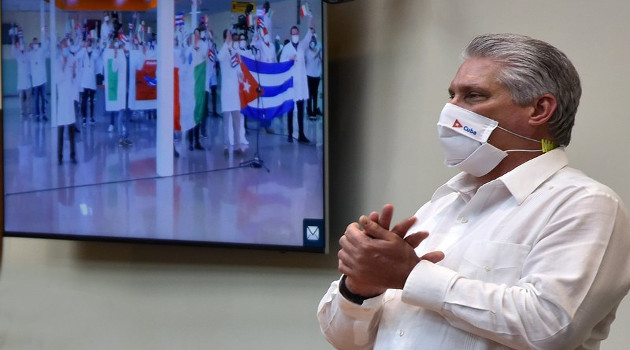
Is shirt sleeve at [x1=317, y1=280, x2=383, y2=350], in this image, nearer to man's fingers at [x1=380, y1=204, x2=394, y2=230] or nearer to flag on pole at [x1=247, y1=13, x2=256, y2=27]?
man's fingers at [x1=380, y1=204, x2=394, y2=230]

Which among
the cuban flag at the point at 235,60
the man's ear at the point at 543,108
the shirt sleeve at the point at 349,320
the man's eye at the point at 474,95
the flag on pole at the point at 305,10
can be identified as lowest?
the shirt sleeve at the point at 349,320

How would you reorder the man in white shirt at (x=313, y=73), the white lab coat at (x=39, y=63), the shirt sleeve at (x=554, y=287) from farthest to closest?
the white lab coat at (x=39, y=63), the man in white shirt at (x=313, y=73), the shirt sleeve at (x=554, y=287)

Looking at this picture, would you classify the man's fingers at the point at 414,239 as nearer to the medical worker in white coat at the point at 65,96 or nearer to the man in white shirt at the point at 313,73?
the man in white shirt at the point at 313,73

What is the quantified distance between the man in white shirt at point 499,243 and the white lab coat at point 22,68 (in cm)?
232

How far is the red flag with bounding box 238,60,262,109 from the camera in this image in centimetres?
334

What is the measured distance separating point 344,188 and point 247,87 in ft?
1.75

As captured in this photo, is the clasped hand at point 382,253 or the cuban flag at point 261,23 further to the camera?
the cuban flag at point 261,23

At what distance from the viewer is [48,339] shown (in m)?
4.01

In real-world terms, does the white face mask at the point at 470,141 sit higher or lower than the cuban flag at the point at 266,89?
lower

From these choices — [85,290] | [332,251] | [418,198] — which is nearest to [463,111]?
[418,198]

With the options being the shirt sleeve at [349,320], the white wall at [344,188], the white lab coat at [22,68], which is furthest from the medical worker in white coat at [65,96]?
the shirt sleeve at [349,320]

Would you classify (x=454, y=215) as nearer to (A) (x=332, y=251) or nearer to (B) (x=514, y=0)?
(B) (x=514, y=0)

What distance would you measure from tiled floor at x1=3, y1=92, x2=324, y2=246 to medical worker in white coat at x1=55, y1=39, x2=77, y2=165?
30 mm

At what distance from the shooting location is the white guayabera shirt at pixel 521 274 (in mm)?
1573
